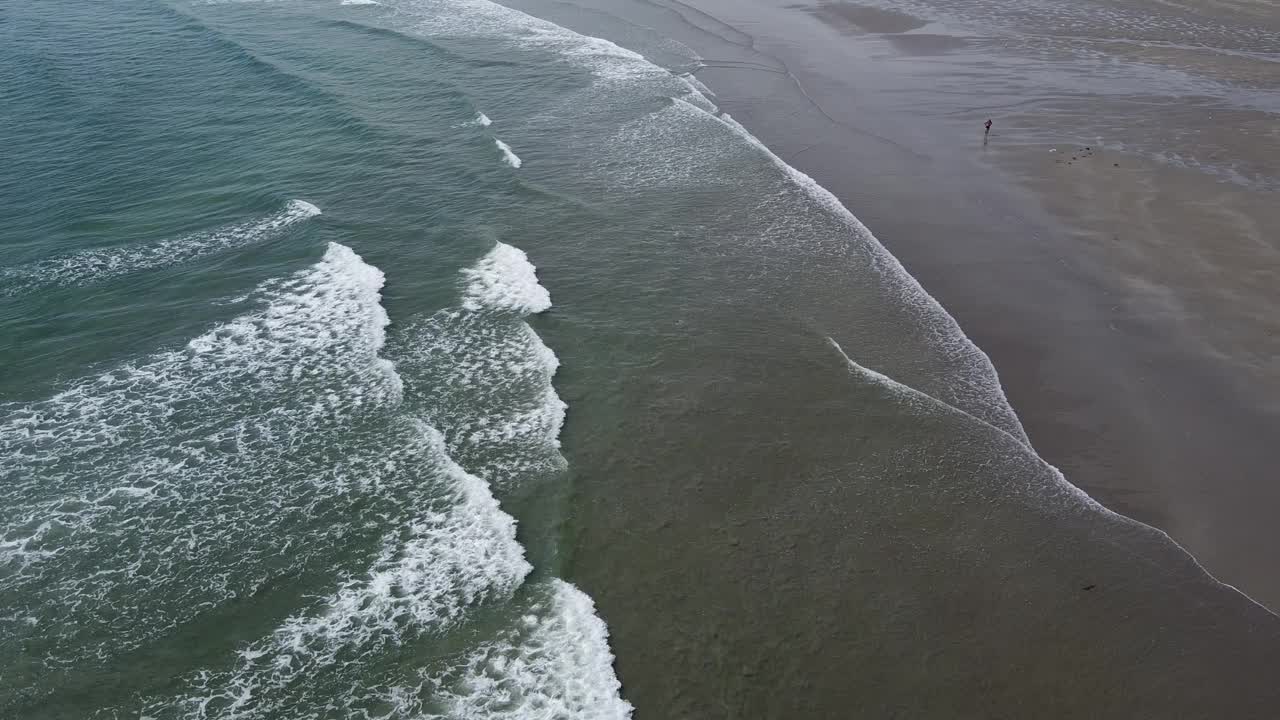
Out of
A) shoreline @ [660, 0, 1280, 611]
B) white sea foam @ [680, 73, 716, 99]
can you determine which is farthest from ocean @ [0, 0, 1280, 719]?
white sea foam @ [680, 73, 716, 99]

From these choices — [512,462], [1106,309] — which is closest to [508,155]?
[512,462]

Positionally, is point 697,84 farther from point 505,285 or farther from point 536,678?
point 536,678

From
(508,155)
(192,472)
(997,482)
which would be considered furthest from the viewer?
(508,155)

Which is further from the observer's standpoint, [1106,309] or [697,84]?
[697,84]

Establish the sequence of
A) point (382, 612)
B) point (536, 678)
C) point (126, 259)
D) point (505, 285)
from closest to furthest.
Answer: point (536, 678)
point (382, 612)
point (505, 285)
point (126, 259)

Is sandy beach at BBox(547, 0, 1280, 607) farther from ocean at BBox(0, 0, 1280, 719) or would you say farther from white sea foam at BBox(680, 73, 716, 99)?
ocean at BBox(0, 0, 1280, 719)

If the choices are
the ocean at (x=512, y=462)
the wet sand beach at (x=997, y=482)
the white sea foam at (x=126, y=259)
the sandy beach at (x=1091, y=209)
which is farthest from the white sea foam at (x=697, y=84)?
the white sea foam at (x=126, y=259)
